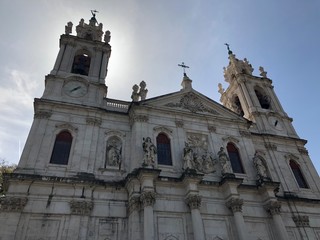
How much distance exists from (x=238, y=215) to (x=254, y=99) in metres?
14.1

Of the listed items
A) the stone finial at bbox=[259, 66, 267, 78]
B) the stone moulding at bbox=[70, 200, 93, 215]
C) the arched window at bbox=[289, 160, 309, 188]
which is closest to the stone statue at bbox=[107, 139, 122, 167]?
the stone moulding at bbox=[70, 200, 93, 215]

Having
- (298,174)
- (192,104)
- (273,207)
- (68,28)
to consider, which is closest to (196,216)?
(273,207)

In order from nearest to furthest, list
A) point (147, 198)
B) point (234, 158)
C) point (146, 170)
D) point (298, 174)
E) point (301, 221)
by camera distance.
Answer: point (147, 198) → point (146, 170) → point (301, 221) → point (234, 158) → point (298, 174)

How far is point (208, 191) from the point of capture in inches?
660

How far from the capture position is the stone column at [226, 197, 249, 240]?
15023mm

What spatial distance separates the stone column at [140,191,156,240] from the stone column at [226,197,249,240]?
15.5 ft

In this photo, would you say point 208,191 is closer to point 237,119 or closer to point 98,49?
point 237,119

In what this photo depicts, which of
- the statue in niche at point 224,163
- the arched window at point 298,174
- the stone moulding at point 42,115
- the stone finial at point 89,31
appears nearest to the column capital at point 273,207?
the statue in niche at point 224,163

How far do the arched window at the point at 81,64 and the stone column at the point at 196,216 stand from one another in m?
14.1

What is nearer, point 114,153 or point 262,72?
point 114,153

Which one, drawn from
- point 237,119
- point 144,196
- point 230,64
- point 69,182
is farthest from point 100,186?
point 230,64

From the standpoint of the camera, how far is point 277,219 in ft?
53.8

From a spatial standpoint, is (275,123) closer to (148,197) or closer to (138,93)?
(138,93)

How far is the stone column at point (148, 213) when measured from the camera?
44.2 ft
